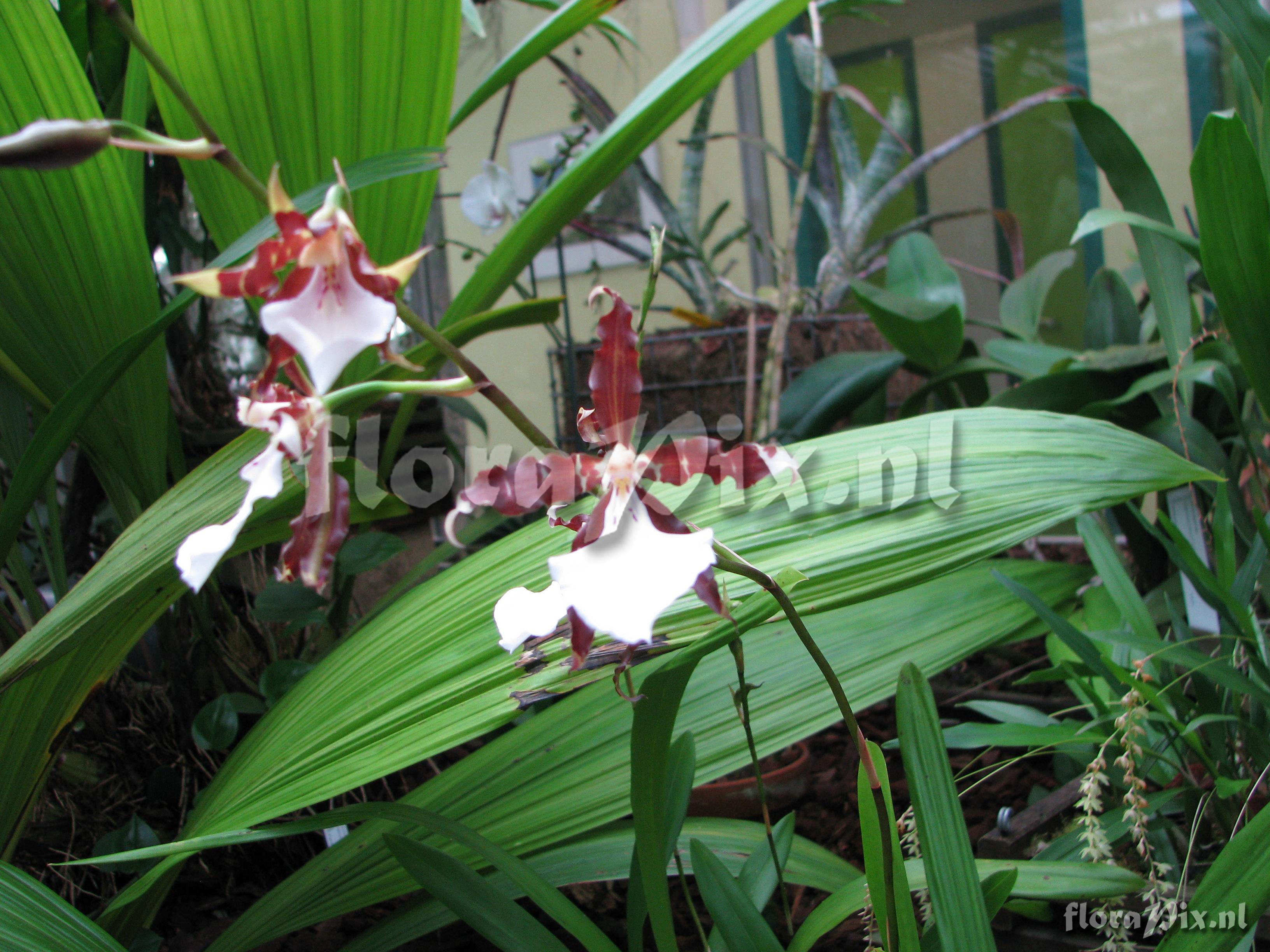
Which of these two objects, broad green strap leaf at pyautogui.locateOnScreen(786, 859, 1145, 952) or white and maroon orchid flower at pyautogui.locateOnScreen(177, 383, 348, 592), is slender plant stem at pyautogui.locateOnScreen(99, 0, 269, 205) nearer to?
white and maroon orchid flower at pyautogui.locateOnScreen(177, 383, 348, 592)

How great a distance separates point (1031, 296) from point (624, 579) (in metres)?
1.09

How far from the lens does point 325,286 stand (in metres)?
0.24

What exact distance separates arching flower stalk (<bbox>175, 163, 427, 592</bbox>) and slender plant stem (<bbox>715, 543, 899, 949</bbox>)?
0.38ft

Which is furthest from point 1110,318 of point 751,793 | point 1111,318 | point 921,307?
point 751,793

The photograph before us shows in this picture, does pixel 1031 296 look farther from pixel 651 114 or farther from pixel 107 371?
pixel 107 371

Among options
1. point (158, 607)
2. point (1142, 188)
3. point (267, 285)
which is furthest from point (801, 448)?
point (1142, 188)

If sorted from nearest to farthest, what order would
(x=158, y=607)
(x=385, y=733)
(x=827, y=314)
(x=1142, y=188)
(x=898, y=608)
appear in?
1. (x=385, y=733)
2. (x=158, y=607)
3. (x=898, y=608)
4. (x=1142, y=188)
5. (x=827, y=314)

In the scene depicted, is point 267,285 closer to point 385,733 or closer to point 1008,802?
point 385,733

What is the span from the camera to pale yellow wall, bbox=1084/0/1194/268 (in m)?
1.39

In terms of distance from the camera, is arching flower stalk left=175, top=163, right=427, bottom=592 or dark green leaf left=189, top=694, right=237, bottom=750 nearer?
arching flower stalk left=175, top=163, right=427, bottom=592

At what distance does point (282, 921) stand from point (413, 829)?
83mm

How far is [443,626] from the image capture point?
44cm

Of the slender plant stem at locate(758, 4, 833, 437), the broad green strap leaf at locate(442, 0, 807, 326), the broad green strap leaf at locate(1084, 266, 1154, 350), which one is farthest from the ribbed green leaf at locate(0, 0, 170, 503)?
the broad green strap leaf at locate(1084, 266, 1154, 350)

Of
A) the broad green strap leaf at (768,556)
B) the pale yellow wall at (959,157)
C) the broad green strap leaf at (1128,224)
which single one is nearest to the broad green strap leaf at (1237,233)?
the broad green strap leaf at (1128,224)
